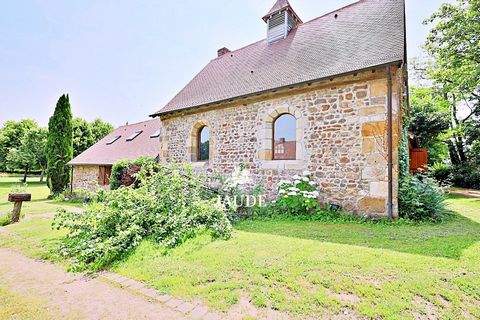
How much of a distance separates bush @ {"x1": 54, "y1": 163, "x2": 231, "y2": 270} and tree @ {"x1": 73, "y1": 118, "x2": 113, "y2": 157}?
105 ft

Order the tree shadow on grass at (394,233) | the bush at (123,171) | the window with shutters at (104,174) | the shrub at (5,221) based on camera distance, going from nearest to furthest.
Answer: the tree shadow on grass at (394,233)
the shrub at (5,221)
the bush at (123,171)
the window with shutters at (104,174)

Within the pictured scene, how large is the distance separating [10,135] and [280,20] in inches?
1655

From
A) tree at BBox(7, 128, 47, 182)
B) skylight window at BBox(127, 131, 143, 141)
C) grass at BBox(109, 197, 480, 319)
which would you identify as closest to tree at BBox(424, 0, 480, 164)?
grass at BBox(109, 197, 480, 319)

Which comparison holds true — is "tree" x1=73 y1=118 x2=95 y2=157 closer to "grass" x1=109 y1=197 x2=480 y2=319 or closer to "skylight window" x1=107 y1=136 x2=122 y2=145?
"skylight window" x1=107 y1=136 x2=122 y2=145

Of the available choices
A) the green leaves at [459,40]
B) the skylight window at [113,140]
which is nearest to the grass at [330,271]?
the green leaves at [459,40]

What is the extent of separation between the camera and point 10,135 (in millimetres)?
34438

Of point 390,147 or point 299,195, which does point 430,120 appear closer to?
point 390,147

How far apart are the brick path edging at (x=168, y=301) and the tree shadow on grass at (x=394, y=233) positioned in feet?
8.84

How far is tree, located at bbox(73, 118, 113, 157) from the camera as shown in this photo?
31906 millimetres

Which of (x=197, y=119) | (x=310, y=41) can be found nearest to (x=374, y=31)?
(x=310, y=41)

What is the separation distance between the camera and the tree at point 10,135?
109 ft

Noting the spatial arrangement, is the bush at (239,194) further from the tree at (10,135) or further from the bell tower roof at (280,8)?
the tree at (10,135)

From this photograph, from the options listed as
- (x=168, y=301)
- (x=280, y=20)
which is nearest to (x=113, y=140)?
(x=280, y=20)

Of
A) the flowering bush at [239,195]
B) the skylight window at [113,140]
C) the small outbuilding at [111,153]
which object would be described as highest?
the skylight window at [113,140]
